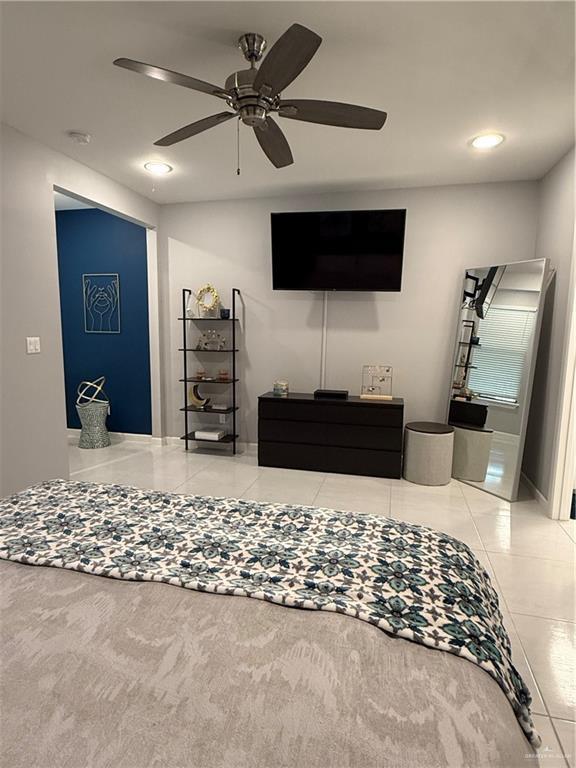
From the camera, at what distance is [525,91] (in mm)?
2379

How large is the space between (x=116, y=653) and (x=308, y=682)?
1.48 feet

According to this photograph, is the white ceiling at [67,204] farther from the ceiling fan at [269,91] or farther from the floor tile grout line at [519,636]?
the floor tile grout line at [519,636]

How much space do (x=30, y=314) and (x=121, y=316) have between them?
6.61 ft

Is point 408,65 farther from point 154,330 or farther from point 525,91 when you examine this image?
point 154,330

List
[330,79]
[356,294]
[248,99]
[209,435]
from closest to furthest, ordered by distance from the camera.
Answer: [248,99]
[330,79]
[356,294]
[209,435]

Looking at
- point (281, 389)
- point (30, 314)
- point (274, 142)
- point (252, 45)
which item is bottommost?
point (281, 389)

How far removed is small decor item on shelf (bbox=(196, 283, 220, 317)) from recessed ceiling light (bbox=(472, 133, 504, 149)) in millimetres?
2730

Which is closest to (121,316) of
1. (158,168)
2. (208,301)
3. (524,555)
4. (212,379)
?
(208,301)

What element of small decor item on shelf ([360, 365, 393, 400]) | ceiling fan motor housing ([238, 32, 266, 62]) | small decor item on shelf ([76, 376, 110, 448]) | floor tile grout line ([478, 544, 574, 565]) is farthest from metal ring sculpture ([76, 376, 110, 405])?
floor tile grout line ([478, 544, 574, 565])

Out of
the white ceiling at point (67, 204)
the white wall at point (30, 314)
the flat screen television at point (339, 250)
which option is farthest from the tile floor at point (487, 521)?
the white ceiling at point (67, 204)

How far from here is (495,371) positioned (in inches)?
144

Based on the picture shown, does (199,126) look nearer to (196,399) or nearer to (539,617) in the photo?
(539,617)

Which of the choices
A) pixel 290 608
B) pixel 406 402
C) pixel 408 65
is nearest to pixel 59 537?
pixel 290 608

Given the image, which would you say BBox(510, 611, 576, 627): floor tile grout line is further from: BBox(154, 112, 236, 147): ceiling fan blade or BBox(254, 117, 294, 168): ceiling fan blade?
BBox(154, 112, 236, 147): ceiling fan blade
